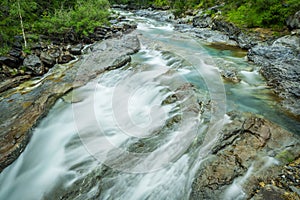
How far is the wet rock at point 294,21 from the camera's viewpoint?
12348 millimetres

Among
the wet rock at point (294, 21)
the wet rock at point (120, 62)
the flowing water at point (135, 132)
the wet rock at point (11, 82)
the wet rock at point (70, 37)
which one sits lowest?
the flowing water at point (135, 132)

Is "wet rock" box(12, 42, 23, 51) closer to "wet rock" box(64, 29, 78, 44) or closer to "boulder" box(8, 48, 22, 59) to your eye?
"boulder" box(8, 48, 22, 59)

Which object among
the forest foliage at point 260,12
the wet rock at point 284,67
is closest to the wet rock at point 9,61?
the wet rock at point 284,67

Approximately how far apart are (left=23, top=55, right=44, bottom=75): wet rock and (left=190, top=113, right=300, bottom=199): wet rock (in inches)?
351

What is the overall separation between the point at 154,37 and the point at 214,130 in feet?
42.7

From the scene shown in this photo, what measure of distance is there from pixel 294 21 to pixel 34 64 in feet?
47.5

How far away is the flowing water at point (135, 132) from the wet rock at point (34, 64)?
3026 millimetres

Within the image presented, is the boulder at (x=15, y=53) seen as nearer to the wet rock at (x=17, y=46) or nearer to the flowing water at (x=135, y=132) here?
the wet rock at (x=17, y=46)

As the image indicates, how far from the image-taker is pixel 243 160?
4.42 metres

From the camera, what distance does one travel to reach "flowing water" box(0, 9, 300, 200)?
4.77 meters

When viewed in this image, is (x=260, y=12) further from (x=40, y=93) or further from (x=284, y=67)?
(x=40, y=93)

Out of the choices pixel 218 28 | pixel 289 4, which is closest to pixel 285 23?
pixel 289 4

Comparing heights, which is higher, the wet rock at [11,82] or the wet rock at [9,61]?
the wet rock at [9,61]

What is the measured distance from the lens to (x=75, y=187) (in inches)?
185
